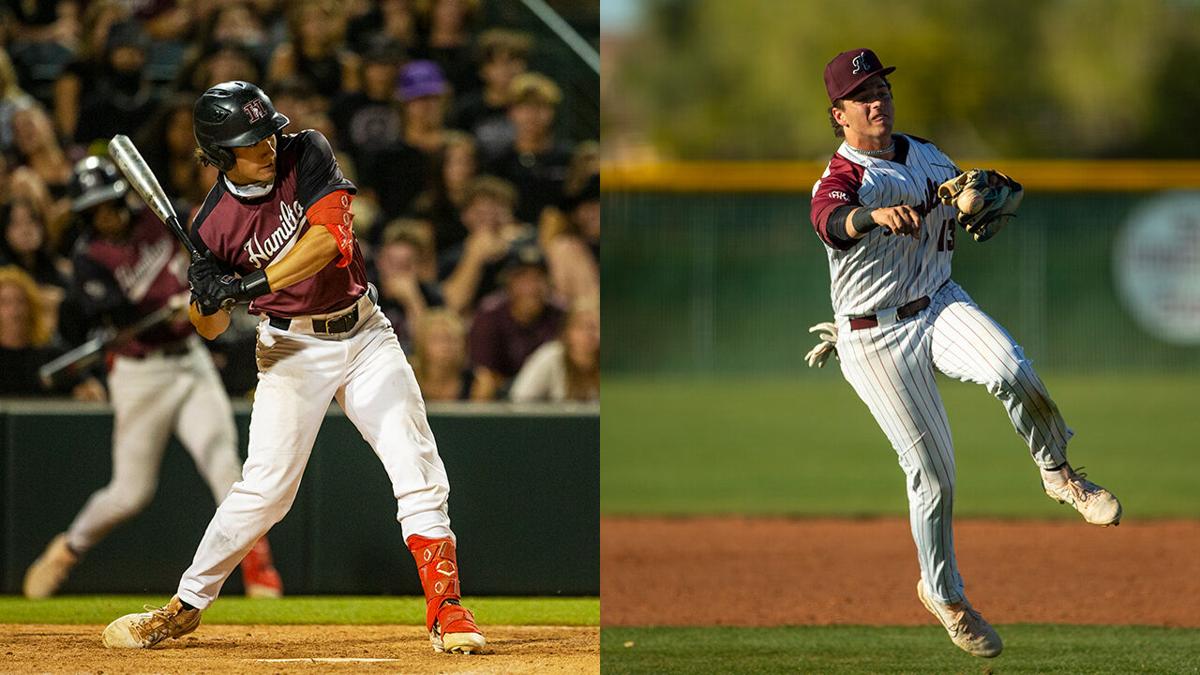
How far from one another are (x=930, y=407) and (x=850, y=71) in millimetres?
1148

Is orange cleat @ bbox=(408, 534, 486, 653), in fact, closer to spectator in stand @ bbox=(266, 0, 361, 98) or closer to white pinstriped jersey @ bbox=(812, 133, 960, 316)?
white pinstriped jersey @ bbox=(812, 133, 960, 316)

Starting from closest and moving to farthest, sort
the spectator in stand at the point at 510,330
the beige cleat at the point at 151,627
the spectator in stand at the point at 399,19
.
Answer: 1. the beige cleat at the point at 151,627
2. the spectator in stand at the point at 510,330
3. the spectator in stand at the point at 399,19

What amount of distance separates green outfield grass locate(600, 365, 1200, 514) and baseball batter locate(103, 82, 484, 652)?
5.81 metres

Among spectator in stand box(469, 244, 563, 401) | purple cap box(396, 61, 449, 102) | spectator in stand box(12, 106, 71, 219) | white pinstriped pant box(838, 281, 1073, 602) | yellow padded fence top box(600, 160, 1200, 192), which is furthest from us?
yellow padded fence top box(600, 160, 1200, 192)

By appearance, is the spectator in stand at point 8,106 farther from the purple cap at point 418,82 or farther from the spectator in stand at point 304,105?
the purple cap at point 418,82

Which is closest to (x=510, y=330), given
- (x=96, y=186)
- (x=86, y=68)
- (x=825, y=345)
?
(x=96, y=186)

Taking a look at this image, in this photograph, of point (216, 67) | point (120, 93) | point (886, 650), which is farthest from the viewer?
point (120, 93)

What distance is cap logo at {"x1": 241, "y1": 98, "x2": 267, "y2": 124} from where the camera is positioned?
536 cm

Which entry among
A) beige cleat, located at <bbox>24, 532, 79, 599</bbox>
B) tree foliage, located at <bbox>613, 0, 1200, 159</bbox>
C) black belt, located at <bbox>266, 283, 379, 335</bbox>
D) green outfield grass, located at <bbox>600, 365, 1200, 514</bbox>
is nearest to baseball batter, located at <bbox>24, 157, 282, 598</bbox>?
beige cleat, located at <bbox>24, 532, 79, 599</bbox>

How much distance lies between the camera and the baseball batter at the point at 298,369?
5.48 meters

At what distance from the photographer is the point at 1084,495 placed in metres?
5.22

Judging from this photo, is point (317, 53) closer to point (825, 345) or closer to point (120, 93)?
point (120, 93)

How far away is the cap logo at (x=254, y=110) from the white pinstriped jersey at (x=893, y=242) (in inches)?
73.7

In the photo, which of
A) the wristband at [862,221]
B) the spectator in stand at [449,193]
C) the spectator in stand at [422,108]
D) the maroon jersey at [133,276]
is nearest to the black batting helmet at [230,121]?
the wristband at [862,221]
